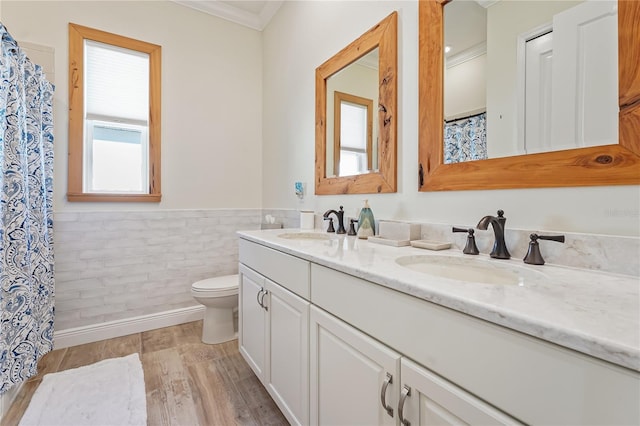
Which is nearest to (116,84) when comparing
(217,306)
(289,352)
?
(217,306)

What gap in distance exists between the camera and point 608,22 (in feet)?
2.83

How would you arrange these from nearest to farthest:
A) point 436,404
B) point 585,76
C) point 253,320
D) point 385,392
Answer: point 436,404, point 385,392, point 585,76, point 253,320

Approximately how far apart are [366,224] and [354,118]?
686 millimetres

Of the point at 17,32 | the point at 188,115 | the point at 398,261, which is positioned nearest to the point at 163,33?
the point at 188,115

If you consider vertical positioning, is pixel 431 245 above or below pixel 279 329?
above

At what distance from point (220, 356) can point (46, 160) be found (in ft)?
5.75

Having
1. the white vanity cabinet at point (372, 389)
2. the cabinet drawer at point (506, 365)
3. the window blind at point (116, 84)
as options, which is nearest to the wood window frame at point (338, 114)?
the white vanity cabinet at point (372, 389)

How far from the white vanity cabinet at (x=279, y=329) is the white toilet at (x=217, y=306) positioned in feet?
1.40

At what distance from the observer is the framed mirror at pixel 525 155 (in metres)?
0.82

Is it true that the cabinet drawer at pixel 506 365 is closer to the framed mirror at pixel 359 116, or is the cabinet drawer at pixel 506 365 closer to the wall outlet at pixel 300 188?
the framed mirror at pixel 359 116

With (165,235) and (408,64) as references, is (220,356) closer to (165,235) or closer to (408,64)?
(165,235)

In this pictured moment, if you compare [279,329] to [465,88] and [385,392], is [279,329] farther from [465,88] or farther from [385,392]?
[465,88]

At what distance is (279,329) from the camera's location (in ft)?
4.46

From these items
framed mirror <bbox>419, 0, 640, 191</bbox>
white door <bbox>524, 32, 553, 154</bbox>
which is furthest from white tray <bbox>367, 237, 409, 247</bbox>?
white door <bbox>524, 32, 553, 154</bbox>
